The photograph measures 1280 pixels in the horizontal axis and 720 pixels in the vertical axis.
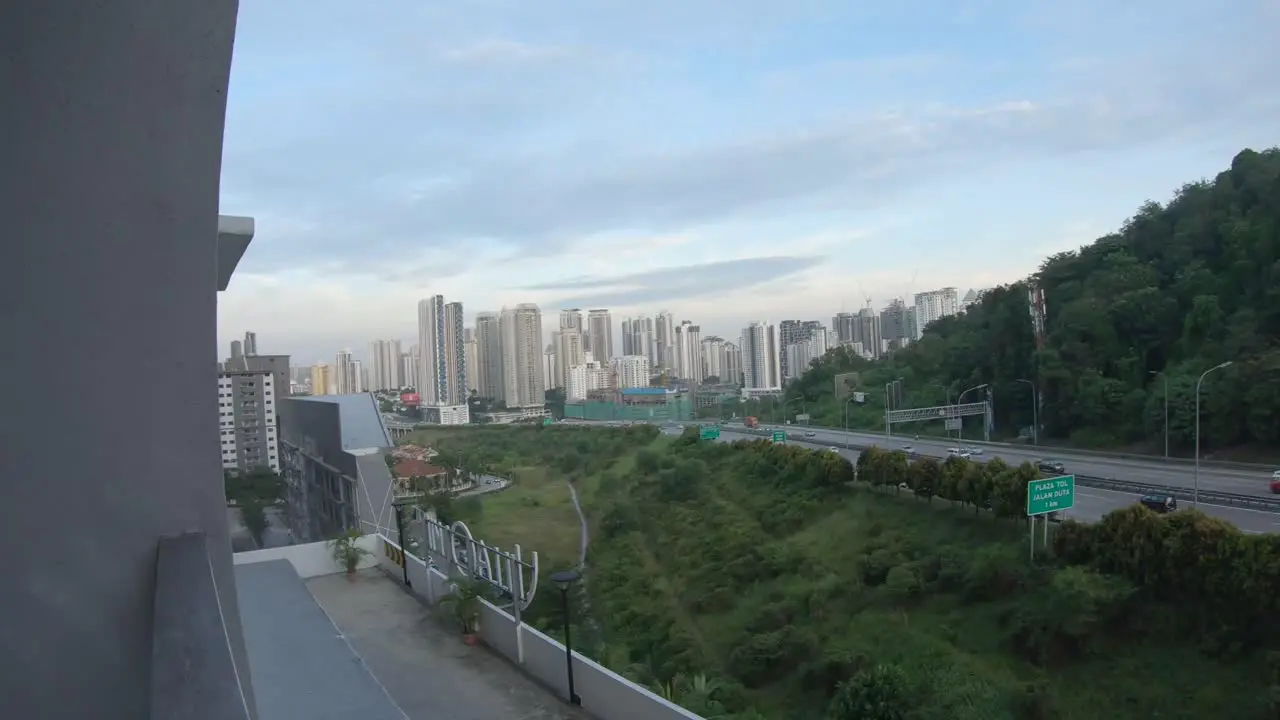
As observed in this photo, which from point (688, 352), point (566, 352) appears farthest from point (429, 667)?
point (688, 352)

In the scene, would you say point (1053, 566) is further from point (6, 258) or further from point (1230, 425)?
point (6, 258)

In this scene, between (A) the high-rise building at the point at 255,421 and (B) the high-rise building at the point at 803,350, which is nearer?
(A) the high-rise building at the point at 255,421

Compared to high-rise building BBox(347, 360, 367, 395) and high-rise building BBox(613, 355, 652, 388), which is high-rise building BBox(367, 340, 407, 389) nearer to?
high-rise building BBox(347, 360, 367, 395)

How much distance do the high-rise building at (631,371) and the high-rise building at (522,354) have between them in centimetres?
685

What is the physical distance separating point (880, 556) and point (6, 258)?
→ 455 inches

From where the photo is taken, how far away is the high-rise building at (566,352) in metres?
40.0

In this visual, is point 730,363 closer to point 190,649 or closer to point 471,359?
point 471,359

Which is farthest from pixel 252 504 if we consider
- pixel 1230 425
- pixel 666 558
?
pixel 1230 425

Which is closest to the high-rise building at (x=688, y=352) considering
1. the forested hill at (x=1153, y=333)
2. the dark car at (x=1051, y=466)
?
the forested hill at (x=1153, y=333)

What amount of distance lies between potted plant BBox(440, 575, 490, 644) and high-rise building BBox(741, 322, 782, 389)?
39460 millimetres

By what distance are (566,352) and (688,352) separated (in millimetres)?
11513

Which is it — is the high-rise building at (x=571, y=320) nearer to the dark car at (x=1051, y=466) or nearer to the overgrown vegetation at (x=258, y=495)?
the dark car at (x=1051, y=466)

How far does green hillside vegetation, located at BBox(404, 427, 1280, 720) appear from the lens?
26.6 feet

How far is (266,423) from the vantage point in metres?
9.00
